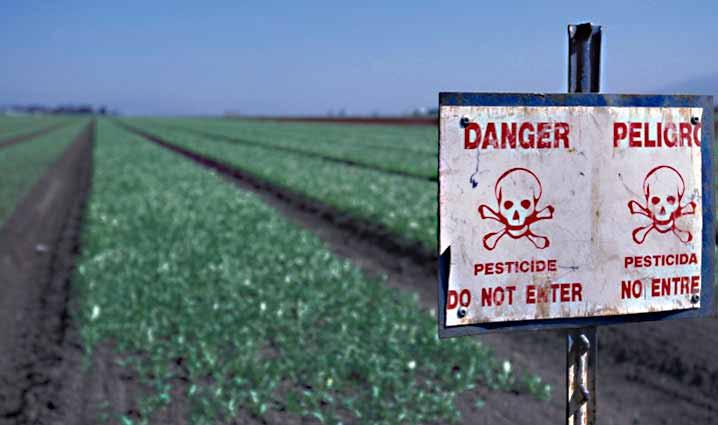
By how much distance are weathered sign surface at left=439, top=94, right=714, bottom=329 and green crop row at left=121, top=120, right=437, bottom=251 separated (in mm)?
8698

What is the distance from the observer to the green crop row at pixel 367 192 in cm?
1298

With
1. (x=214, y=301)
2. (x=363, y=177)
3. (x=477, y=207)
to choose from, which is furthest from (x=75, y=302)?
(x=363, y=177)

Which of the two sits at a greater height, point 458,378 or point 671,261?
point 671,261

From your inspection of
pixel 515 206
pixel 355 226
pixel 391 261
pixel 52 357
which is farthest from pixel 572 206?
pixel 355 226

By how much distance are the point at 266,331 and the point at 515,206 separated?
17.0 ft

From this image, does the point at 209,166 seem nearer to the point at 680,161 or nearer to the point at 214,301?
the point at 214,301

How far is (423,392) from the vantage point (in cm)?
584

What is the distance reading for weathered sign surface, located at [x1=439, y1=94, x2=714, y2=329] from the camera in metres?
2.55

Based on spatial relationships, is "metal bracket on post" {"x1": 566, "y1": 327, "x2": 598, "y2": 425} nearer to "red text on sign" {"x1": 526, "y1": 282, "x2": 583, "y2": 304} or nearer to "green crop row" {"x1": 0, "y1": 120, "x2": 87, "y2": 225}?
"red text on sign" {"x1": 526, "y1": 282, "x2": 583, "y2": 304}

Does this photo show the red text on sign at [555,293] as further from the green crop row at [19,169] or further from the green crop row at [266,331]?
the green crop row at [19,169]

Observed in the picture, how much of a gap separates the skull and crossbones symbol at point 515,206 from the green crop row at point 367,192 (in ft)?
29.1

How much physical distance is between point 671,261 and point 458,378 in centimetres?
366

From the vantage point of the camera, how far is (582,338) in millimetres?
2734

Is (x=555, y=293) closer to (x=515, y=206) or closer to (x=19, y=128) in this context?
(x=515, y=206)
